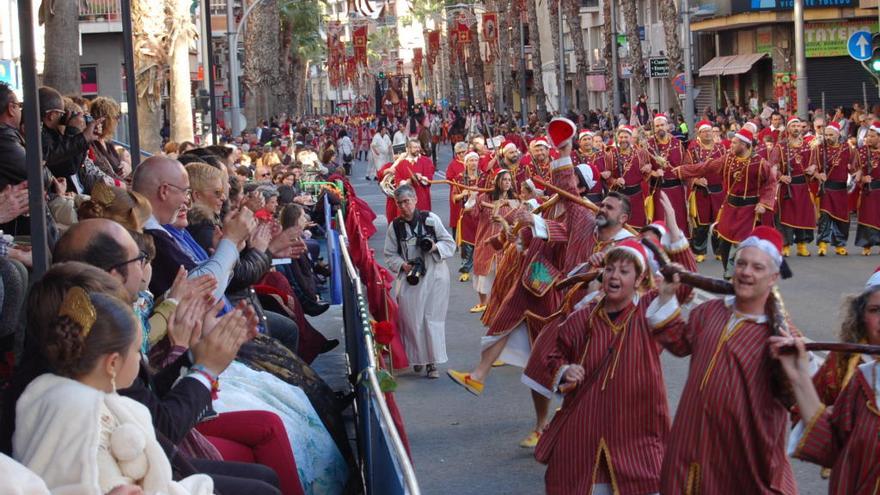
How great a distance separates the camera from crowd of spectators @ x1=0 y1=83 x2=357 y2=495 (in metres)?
3.85

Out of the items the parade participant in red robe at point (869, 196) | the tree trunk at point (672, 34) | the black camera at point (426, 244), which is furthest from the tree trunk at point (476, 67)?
the black camera at point (426, 244)

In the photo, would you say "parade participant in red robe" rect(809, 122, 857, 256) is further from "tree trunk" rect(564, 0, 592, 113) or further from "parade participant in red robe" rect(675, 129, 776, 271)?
"tree trunk" rect(564, 0, 592, 113)

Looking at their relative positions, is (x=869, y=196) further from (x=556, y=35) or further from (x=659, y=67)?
(x=556, y=35)

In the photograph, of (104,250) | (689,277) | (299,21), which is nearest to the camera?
(104,250)

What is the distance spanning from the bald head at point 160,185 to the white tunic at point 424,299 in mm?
5587

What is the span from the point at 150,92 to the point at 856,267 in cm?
987

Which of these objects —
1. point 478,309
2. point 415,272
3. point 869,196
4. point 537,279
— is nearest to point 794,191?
point 869,196

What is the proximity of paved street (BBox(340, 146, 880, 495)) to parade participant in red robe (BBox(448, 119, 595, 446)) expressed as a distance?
53 centimetres

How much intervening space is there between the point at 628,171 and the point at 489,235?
20.1 ft

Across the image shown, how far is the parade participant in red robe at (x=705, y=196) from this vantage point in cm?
2030

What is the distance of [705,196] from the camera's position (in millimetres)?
20438

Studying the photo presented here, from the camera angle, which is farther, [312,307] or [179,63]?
[179,63]

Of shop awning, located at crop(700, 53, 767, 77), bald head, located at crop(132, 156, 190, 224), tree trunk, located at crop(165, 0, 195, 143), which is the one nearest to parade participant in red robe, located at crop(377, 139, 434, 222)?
tree trunk, located at crop(165, 0, 195, 143)

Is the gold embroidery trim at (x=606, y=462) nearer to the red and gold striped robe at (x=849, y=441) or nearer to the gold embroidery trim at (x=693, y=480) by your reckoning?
the gold embroidery trim at (x=693, y=480)
